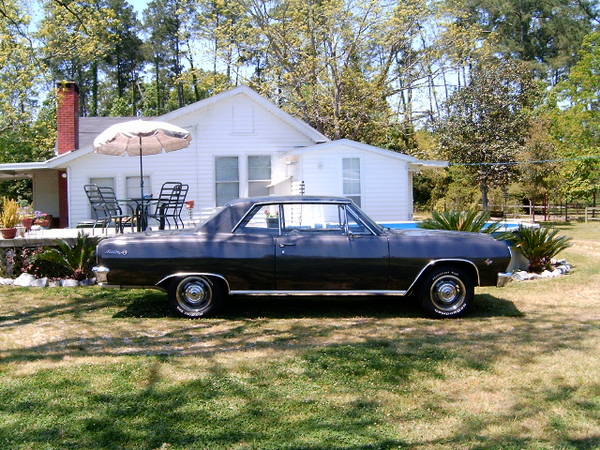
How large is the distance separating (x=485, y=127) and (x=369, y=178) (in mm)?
13849

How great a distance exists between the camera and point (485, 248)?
274 inches

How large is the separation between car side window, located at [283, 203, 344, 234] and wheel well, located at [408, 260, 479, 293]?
1.09 metres

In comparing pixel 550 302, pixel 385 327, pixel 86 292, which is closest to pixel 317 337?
pixel 385 327

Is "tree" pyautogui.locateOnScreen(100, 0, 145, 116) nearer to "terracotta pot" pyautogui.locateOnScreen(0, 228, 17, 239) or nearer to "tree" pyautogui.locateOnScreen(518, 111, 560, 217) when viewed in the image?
"tree" pyautogui.locateOnScreen(518, 111, 560, 217)

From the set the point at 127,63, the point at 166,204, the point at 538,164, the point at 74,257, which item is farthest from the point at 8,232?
the point at 127,63

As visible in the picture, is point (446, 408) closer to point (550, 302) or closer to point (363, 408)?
point (363, 408)

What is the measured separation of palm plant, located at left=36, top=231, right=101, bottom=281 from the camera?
9.87 metres

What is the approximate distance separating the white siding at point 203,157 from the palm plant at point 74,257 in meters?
5.84

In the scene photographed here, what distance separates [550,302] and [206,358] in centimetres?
513

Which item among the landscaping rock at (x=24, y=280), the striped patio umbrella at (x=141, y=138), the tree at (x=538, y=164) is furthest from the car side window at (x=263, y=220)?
the tree at (x=538, y=164)

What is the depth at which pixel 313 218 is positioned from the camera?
282 inches

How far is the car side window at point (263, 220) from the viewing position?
279 inches

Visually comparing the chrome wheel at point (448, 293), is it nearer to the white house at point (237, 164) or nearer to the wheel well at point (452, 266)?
the wheel well at point (452, 266)

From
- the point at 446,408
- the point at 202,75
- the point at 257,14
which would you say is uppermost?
the point at 257,14
